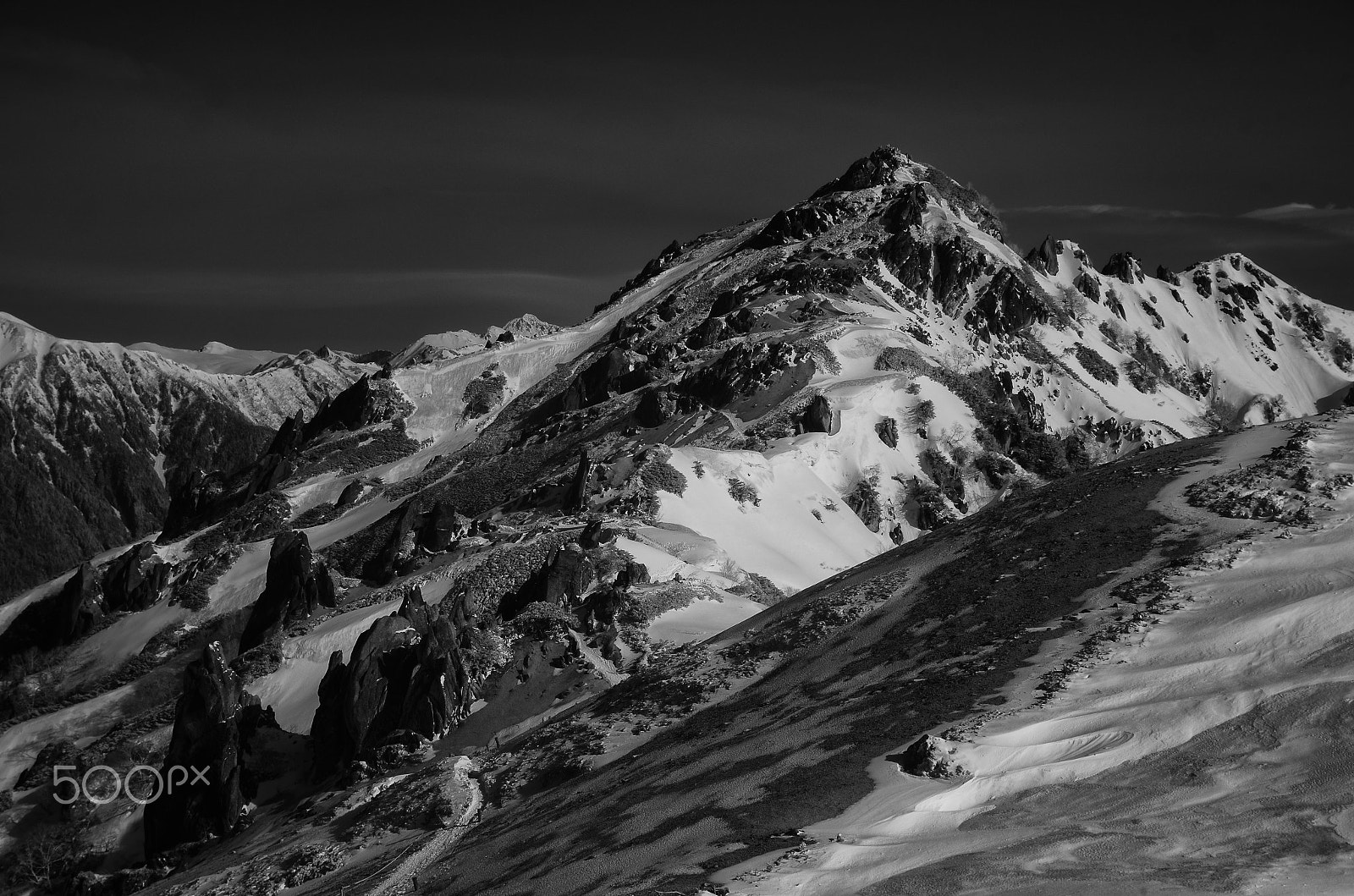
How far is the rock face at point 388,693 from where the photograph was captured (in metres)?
65.1

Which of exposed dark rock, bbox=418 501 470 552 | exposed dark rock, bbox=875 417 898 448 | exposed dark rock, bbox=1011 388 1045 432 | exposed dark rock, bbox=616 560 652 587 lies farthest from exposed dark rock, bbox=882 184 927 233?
exposed dark rock, bbox=616 560 652 587

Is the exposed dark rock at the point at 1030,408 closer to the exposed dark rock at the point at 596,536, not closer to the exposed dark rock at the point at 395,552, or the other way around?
the exposed dark rock at the point at 596,536

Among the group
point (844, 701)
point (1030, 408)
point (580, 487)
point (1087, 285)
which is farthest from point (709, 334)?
point (844, 701)

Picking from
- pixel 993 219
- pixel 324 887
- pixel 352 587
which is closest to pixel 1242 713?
pixel 324 887

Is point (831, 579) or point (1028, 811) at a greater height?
point (831, 579)

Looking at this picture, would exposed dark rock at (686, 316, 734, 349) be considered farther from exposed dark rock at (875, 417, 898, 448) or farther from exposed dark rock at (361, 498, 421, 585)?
exposed dark rock at (361, 498, 421, 585)

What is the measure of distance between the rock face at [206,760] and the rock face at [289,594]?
1725 centimetres

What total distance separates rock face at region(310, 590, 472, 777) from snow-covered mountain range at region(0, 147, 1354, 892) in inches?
8.4

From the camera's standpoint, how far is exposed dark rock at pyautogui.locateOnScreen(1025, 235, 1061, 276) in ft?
595

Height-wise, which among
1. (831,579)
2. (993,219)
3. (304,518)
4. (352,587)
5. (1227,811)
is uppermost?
(993,219)

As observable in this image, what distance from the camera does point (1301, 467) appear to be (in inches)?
2159

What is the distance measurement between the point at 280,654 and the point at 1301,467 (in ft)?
198

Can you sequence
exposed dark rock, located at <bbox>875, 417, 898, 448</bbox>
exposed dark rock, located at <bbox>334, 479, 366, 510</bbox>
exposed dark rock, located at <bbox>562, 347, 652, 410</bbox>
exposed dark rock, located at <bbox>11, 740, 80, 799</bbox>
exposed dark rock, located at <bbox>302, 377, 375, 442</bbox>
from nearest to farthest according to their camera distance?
exposed dark rock, located at <bbox>11, 740, 80, 799</bbox>
exposed dark rock, located at <bbox>875, 417, 898, 448</bbox>
exposed dark rock, located at <bbox>334, 479, 366, 510</bbox>
exposed dark rock, located at <bbox>562, 347, 652, 410</bbox>
exposed dark rock, located at <bbox>302, 377, 375, 442</bbox>

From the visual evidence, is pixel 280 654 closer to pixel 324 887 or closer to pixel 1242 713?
pixel 324 887
